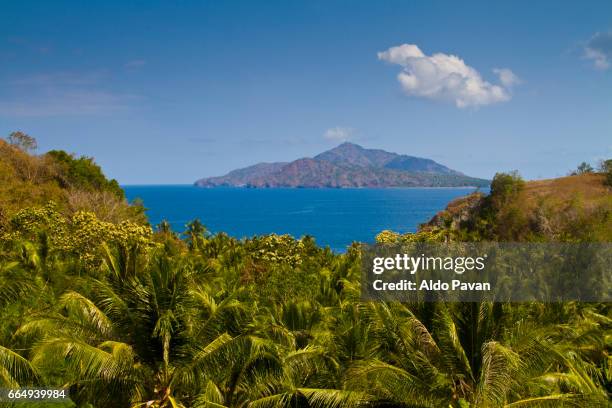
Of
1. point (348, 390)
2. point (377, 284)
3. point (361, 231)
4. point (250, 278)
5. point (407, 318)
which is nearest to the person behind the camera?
point (348, 390)

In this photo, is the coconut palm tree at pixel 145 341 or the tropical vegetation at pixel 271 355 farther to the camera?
the coconut palm tree at pixel 145 341

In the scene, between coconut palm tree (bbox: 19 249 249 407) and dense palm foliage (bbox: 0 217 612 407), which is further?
coconut palm tree (bbox: 19 249 249 407)

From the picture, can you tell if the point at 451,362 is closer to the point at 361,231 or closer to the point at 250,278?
the point at 250,278

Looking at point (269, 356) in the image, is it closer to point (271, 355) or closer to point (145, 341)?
point (271, 355)

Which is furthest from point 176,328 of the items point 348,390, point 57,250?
point 57,250

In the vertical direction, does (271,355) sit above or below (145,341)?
below

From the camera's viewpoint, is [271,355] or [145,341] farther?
[145,341]

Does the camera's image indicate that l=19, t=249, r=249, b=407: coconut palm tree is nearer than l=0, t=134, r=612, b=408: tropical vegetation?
No

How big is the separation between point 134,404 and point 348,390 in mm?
5782

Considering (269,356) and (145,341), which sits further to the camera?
(145,341)

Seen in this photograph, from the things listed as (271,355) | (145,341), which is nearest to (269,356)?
(271,355)

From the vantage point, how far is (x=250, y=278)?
41.2m

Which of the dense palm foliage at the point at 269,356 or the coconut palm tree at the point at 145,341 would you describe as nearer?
the dense palm foliage at the point at 269,356

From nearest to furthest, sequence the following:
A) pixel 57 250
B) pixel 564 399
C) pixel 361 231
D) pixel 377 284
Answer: pixel 564 399, pixel 377 284, pixel 57 250, pixel 361 231
